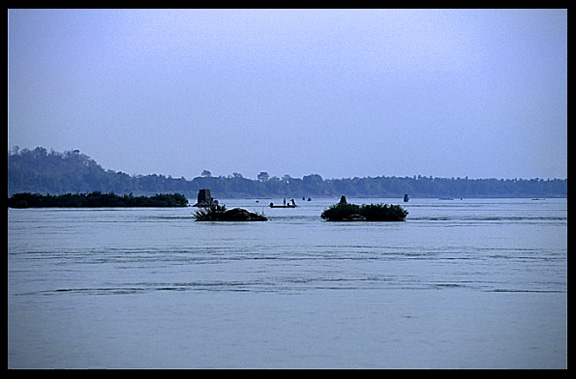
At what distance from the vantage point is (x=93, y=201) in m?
91.7

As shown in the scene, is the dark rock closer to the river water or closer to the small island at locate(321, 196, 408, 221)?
the small island at locate(321, 196, 408, 221)

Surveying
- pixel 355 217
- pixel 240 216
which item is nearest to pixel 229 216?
pixel 240 216

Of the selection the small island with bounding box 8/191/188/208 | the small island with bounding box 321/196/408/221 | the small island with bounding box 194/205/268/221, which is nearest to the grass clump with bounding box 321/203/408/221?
the small island with bounding box 321/196/408/221

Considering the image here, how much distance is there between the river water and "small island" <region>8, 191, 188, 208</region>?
6609cm

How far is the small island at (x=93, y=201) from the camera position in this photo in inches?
3585

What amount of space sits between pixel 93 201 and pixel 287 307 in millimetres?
80002

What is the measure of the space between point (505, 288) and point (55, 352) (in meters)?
8.70

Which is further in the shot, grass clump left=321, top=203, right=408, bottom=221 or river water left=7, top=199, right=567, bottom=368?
grass clump left=321, top=203, right=408, bottom=221

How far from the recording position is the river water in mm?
10438

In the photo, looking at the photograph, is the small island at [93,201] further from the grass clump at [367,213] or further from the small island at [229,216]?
the grass clump at [367,213]

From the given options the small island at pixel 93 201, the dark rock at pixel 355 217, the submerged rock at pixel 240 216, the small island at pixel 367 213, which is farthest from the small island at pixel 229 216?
the small island at pixel 93 201

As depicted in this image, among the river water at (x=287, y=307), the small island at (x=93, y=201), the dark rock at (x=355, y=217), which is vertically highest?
the small island at (x=93, y=201)

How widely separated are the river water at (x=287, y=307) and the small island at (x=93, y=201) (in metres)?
66.1

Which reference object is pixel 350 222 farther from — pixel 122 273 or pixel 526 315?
pixel 526 315
